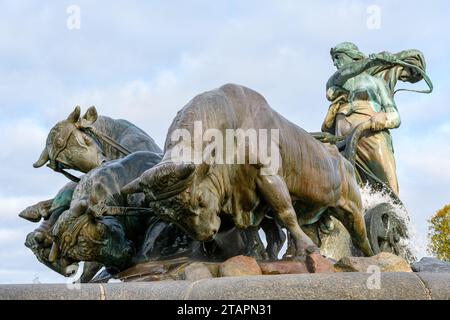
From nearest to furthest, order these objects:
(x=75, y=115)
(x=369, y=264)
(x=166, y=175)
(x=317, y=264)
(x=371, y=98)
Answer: (x=166, y=175) → (x=317, y=264) → (x=369, y=264) → (x=75, y=115) → (x=371, y=98)

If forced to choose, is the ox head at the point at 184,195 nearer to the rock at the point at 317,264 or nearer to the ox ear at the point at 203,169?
the ox ear at the point at 203,169

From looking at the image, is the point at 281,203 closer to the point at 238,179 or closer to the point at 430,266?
the point at 238,179

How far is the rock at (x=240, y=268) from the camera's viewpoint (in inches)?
222

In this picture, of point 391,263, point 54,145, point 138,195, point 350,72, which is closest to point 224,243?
point 138,195

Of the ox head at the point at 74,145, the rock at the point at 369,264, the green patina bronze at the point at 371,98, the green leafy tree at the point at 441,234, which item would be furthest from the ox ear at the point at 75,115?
the green leafy tree at the point at 441,234

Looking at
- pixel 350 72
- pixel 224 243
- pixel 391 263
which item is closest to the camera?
pixel 391 263

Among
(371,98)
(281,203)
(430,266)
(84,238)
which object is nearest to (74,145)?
(84,238)

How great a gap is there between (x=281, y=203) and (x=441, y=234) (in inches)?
972

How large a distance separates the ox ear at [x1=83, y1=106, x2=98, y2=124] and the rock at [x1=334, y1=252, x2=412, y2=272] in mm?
2900

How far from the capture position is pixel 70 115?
296 inches

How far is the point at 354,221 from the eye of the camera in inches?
296

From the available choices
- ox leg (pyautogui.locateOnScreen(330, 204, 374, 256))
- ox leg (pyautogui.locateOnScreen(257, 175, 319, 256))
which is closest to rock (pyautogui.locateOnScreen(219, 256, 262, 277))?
ox leg (pyautogui.locateOnScreen(257, 175, 319, 256))
